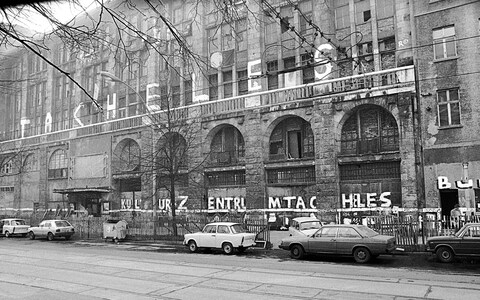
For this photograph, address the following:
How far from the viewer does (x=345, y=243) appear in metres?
16.6

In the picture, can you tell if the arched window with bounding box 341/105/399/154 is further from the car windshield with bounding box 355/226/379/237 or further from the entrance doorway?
the car windshield with bounding box 355/226/379/237

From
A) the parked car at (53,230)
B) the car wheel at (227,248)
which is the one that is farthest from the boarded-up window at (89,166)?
the car wheel at (227,248)

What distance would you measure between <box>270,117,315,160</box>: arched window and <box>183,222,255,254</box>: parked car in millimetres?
12983

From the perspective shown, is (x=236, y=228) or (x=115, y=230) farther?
(x=115, y=230)

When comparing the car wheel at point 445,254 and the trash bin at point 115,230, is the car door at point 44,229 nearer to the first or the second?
the trash bin at point 115,230

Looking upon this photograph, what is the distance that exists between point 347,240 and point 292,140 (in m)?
16.6

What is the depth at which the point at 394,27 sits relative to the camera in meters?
29.0

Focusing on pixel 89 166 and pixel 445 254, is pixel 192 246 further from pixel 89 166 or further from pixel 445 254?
pixel 89 166

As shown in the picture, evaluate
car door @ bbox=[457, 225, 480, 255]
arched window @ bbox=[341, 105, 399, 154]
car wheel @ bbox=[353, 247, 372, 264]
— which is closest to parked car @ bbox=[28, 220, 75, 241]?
arched window @ bbox=[341, 105, 399, 154]

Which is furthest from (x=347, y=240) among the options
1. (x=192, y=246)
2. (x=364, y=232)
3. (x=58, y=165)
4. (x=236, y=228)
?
(x=58, y=165)

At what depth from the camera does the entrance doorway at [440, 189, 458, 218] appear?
25.7m

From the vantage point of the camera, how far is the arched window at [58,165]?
45.2 m

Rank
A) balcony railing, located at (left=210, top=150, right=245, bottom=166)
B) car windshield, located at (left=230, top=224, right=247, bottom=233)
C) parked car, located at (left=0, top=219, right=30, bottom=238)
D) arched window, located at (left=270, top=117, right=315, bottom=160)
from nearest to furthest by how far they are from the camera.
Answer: car windshield, located at (left=230, top=224, right=247, bottom=233), arched window, located at (left=270, top=117, right=315, bottom=160), parked car, located at (left=0, top=219, right=30, bottom=238), balcony railing, located at (left=210, top=150, right=245, bottom=166)

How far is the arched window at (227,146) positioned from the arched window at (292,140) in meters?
3.10
